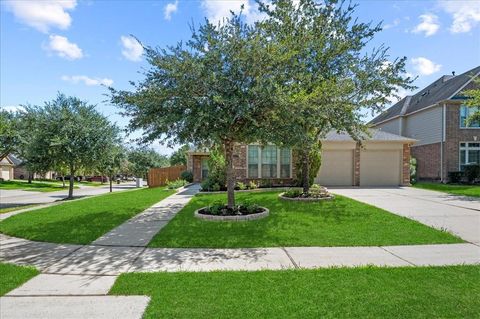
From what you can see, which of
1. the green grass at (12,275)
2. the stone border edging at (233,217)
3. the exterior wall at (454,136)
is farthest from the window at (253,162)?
the green grass at (12,275)

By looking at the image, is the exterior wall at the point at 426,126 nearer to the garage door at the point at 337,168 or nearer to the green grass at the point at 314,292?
the garage door at the point at 337,168

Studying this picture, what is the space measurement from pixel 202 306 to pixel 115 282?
1.50 metres

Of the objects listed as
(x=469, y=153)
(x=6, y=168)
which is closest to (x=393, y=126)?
(x=469, y=153)

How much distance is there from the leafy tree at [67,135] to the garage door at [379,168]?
1427 centimetres

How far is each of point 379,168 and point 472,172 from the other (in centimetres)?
701

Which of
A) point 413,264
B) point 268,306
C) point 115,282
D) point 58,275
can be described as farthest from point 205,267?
point 413,264

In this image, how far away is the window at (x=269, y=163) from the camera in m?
19.3

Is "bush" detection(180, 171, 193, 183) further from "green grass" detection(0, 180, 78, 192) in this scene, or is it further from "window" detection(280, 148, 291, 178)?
"green grass" detection(0, 180, 78, 192)

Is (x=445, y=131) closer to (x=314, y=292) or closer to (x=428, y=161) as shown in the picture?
(x=428, y=161)

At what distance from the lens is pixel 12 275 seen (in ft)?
16.3

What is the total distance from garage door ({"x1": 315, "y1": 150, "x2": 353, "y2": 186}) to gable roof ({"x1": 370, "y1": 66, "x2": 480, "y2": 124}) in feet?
16.0

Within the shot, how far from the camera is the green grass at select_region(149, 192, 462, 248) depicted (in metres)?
6.96

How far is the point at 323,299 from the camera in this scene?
161 inches

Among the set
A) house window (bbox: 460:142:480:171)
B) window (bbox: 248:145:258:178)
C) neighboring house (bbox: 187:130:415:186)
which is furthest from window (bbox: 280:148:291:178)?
house window (bbox: 460:142:480:171)
